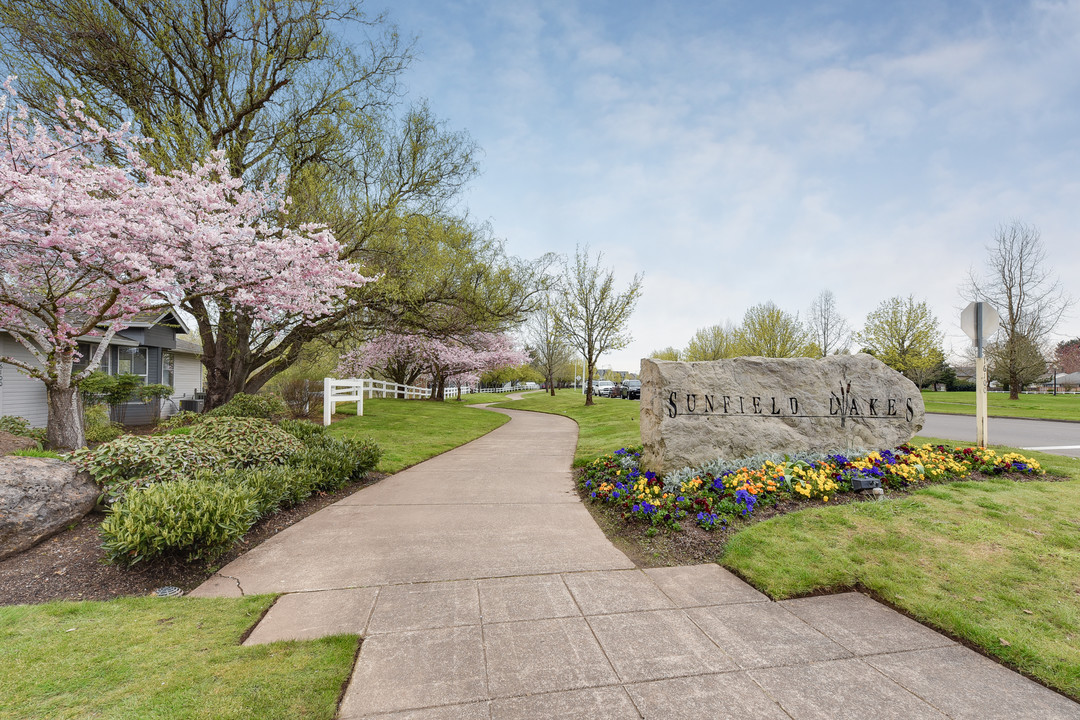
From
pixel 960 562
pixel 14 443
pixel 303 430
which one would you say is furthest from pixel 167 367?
pixel 960 562

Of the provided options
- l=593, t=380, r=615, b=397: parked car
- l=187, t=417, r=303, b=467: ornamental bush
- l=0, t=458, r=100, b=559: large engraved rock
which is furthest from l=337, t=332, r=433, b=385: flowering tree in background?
l=0, t=458, r=100, b=559: large engraved rock

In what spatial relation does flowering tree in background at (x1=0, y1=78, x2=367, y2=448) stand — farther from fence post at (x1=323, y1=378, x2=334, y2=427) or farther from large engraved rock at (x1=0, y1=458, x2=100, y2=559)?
fence post at (x1=323, y1=378, x2=334, y2=427)

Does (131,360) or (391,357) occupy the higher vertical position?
(391,357)

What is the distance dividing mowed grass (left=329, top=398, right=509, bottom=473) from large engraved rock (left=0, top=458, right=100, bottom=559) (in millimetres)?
3800

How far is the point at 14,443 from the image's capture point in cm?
789

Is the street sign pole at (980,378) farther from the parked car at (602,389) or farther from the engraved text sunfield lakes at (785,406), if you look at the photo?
the parked car at (602,389)

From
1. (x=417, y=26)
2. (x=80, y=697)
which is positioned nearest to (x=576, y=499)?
(x=80, y=697)

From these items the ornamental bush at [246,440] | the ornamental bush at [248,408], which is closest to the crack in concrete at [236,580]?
the ornamental bush at [246,440]

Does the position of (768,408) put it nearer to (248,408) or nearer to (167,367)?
(248,408)

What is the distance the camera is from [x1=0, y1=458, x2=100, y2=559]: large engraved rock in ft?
13.8

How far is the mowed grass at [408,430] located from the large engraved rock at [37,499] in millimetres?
3800

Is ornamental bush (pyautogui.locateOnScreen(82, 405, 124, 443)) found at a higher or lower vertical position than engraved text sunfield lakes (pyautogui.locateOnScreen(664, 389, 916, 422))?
lower

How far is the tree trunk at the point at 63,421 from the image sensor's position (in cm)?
797

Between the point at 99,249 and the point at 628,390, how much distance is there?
30071 millimetres
